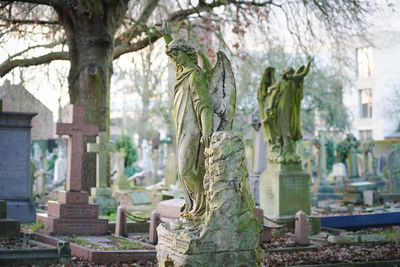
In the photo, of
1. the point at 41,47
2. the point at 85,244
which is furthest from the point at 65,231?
the point at 41,47

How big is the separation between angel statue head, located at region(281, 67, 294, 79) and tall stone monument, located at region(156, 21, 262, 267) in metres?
6.15

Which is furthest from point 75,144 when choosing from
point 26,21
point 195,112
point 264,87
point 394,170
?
point 394,170

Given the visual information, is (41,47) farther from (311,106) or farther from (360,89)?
(360,89)

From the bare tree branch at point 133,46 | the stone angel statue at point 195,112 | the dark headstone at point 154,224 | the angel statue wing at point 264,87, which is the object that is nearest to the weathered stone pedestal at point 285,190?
the angel statue wing at point 264,87

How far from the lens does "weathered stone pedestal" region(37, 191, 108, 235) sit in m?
11.1

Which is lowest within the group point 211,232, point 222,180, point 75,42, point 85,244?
point 85,244

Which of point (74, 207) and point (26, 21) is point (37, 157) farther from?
point (74, 207)

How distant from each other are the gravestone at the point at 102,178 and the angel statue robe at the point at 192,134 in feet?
29.0

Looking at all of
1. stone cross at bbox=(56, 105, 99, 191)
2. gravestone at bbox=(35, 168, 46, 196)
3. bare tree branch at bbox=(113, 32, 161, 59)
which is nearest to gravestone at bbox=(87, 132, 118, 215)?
stone cross at bbox=(56, 105, 99, 191)

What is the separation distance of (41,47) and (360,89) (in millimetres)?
33596

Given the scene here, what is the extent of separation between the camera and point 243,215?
572cm

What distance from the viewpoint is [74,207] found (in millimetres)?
11312

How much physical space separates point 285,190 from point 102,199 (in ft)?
17.1

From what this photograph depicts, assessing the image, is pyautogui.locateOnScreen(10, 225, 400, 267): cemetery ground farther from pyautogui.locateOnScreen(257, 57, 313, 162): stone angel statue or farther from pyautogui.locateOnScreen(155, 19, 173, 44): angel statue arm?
pyautogui.locateOnScreen(155, 19, 173, 44): angel statue arm
